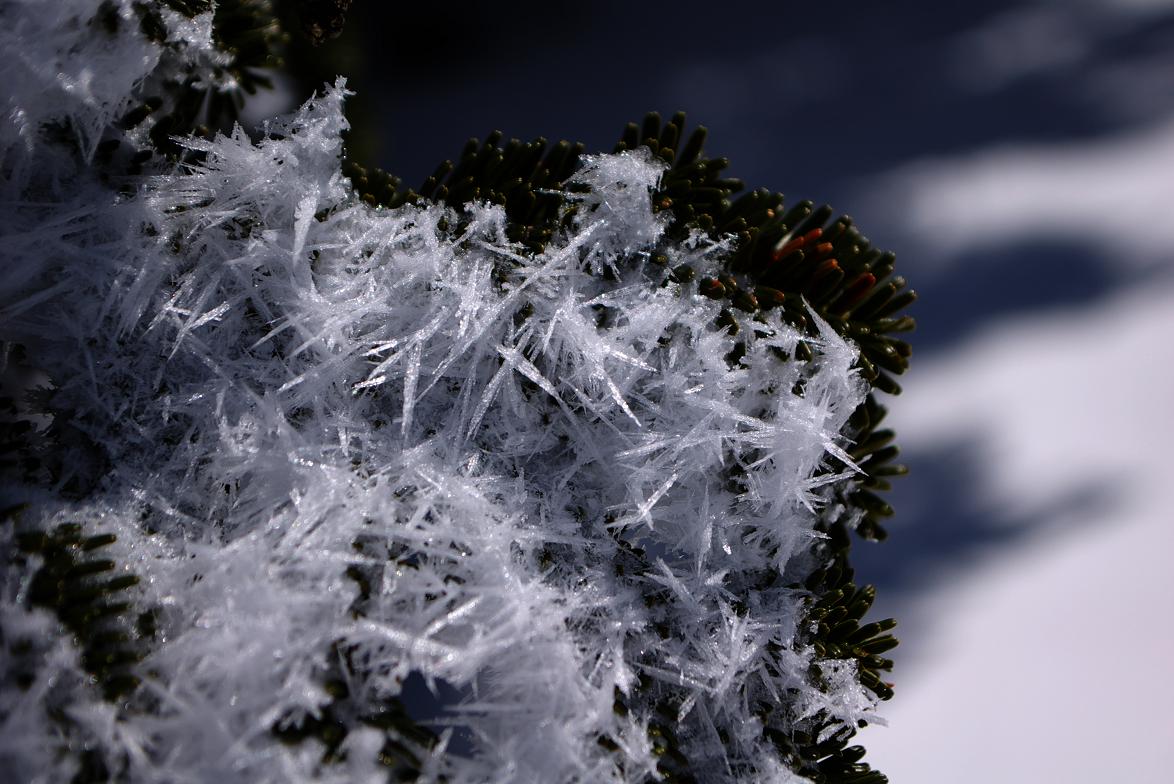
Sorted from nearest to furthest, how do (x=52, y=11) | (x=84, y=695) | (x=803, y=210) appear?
(x=84, y=695)
(x=52, y=11)
(x=803, y=210)

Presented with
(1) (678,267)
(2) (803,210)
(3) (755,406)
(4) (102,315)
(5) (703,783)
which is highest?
(2) (803,210)

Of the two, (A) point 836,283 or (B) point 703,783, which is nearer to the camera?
(B) point 703,783

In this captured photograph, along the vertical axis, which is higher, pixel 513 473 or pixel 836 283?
pixel 836 283

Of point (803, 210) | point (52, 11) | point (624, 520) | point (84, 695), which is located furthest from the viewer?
point (803, 210)

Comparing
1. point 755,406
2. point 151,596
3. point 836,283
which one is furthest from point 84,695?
point 836,283

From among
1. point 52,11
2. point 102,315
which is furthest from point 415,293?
point 52,11

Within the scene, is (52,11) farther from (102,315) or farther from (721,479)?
(721,479)

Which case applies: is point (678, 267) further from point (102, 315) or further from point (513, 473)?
point (102, 315)
